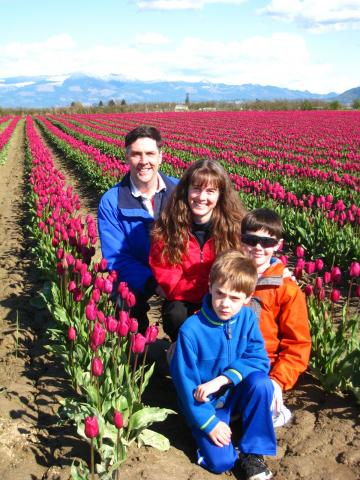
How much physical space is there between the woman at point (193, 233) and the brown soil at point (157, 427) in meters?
0.84

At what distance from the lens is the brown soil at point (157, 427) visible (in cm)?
291

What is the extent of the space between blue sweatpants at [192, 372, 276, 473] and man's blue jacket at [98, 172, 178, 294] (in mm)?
1490

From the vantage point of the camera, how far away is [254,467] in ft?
9.42

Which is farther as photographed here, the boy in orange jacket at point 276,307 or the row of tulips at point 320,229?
the row of tulips at point 320,229

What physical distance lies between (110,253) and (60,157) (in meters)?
16.5

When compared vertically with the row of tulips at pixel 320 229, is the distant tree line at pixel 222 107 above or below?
above

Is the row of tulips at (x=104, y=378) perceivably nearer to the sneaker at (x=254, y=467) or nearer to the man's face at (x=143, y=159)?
the sneaker at (x=254, y=467)

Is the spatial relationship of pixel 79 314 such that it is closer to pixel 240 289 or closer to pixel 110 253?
pixel 110 253

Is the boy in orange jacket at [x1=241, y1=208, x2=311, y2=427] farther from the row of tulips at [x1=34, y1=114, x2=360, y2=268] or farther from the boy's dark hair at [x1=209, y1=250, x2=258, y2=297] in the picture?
the row of tulips at [x1=34, y1=114, x2=360, y2=268]

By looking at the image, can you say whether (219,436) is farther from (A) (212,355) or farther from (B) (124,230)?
(B) (124,230)

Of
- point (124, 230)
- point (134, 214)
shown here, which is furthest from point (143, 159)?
point (124, 230)

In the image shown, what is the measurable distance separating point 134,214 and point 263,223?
1241 mm

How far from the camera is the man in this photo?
420cm

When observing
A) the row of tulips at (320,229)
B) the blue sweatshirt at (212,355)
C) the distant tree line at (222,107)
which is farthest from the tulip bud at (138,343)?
the distant tree line at (222,107)
